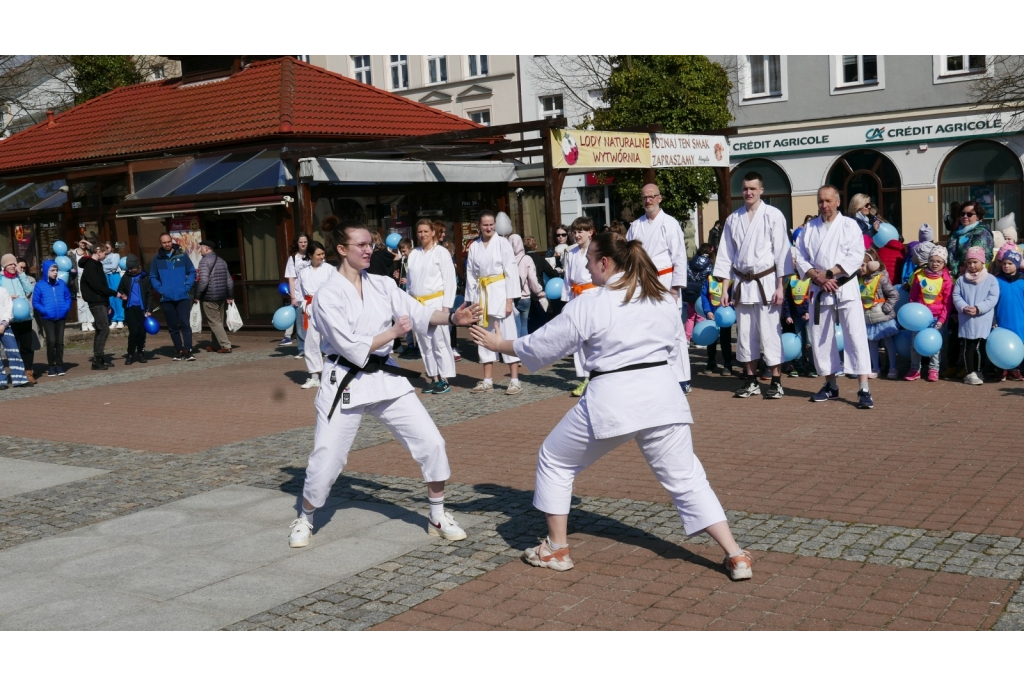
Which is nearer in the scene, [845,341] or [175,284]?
[845,341]

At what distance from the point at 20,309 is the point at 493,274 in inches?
259

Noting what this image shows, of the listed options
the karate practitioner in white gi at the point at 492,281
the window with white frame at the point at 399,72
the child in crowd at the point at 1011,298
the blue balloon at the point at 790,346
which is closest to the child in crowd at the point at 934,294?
the child in crowd at the point at 1011,298

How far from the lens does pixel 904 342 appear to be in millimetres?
11273

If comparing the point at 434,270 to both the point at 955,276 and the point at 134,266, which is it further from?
the point at 134,266

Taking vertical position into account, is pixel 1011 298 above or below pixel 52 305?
below

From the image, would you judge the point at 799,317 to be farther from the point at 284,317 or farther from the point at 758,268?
the point at 284,317

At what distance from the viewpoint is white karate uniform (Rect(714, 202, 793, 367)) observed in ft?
33.9

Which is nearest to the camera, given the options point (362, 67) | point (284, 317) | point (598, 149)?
point (598, 149)

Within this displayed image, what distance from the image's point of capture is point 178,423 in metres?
10.9

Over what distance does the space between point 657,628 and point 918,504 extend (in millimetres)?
2555

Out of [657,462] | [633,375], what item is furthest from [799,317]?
[633,375]

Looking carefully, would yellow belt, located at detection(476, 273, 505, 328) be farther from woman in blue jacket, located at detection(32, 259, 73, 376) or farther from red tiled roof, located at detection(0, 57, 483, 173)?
red tiled roof, located at detection(0, 57, 483, 173)

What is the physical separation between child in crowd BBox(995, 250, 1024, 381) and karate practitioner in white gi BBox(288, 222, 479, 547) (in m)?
7.16

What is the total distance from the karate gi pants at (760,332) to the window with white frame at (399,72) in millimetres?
33962
